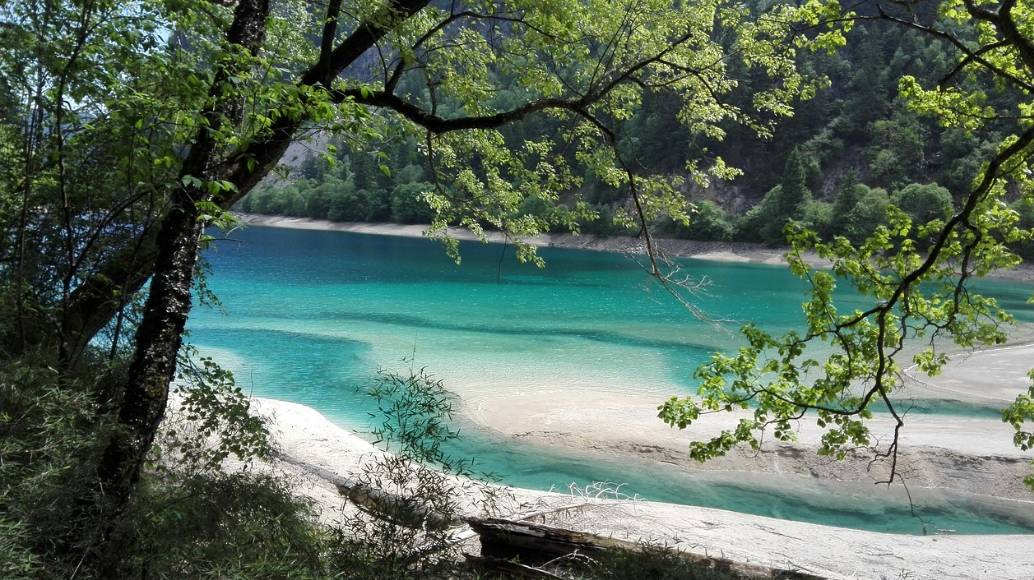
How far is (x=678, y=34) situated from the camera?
7.54 meters

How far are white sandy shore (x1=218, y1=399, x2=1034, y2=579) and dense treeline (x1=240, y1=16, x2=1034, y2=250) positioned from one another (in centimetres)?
5187

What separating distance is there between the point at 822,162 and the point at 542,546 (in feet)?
280

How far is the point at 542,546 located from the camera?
17.4 ft

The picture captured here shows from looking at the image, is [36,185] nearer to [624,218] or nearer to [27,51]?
[27,51]

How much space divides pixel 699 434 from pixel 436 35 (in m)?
9.71

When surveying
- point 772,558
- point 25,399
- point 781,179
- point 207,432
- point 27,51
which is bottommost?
point 772,558

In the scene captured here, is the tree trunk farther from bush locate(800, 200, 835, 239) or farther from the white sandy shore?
bush locate(800, 200, 835, 239)

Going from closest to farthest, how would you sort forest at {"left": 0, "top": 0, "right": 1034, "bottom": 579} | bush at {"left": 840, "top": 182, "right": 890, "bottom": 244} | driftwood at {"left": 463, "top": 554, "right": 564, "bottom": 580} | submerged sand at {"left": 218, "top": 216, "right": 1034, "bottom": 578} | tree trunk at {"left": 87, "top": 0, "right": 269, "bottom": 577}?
1. forest at {"left": 0, "top": 0, "right": 1034, "bottom": 579}
2. tree trunk at {"left": 87, "top": 0, "right": 269, "bottom": 577}
3. driftwood at {"left": 463, "top": 554, "right": 564, "bottom": 580}
4. submerged sand at {"left": 218, "top": 216, "right": 1034, "bottom": 578}
5. bush at {"left": 840, "top": 182, "right": 890, "bottom": 244}

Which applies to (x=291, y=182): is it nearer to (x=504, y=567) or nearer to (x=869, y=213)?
(x=504, y=567)

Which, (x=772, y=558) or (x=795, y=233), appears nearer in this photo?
(x=795, y=233)

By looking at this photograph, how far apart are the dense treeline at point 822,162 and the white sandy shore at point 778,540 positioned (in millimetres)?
51866

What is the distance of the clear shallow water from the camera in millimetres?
11758

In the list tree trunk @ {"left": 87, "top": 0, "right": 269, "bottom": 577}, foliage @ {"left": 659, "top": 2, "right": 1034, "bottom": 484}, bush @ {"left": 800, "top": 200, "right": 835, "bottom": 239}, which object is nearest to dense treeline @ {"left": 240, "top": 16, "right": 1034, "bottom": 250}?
bush @ {"left": 800, "top": 200, "right": 835, "bottom": 239}

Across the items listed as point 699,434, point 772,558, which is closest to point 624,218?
point 772,558
